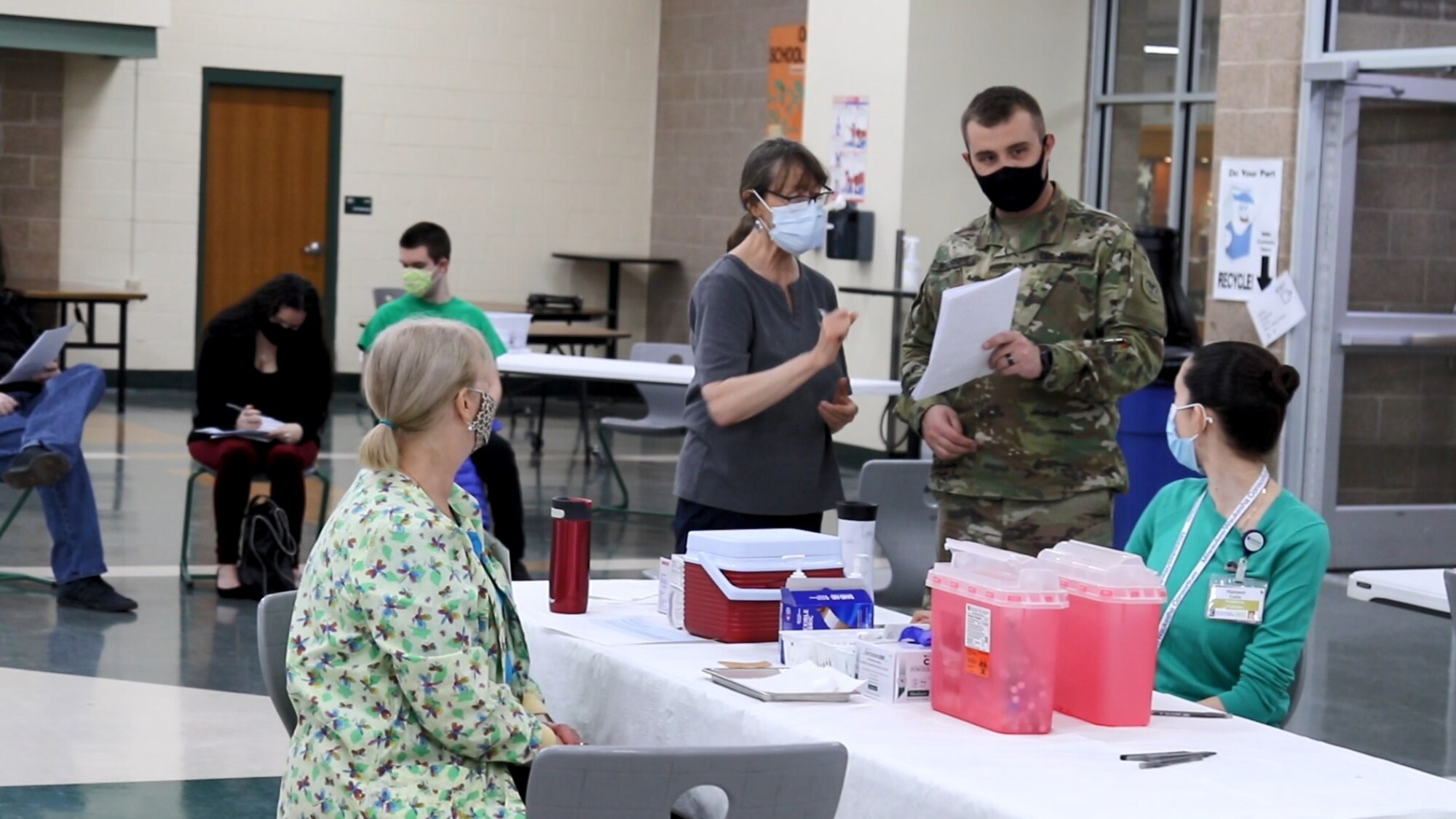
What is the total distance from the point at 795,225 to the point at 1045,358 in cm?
53

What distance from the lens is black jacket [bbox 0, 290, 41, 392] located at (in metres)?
5.96

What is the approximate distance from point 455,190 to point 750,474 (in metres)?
10.4

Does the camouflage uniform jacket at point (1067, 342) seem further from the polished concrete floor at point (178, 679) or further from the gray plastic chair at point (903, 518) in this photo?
the polished concrete floor at point (178, 679)

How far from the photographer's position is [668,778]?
2016mm

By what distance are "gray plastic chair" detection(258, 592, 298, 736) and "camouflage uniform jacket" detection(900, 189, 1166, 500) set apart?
132 centimetres

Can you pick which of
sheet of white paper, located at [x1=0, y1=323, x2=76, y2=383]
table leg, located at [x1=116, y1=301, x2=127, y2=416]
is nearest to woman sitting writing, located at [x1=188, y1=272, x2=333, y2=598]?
sheet of white paper, located at [x1=0, y1=323, x2=76, y2=383]

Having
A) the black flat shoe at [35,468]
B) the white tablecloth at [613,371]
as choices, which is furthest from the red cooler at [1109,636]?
the white tablecloth at [613,371]

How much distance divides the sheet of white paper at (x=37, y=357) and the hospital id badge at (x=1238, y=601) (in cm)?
417

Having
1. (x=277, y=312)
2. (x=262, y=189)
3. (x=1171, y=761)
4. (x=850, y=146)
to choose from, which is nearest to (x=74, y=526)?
(x=277, y=312)

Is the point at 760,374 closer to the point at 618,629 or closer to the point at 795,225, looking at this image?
the point at 795,225

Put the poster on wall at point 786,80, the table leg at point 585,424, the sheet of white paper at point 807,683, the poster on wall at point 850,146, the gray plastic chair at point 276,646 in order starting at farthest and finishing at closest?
the poster on wall at point 786,80
the poster on wall at point 850,146
the table leg at point 585,424
the gray plastic chair at point 276,646
the sheet of white paper at point 807,683

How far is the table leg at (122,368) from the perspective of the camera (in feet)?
37.3

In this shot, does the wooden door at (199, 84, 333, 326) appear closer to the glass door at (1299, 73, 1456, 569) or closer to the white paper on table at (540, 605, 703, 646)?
the glass door at (1299, 73, 1456, 569)

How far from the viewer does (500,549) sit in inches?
107
